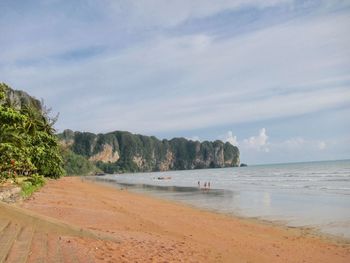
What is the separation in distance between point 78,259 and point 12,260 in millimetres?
1154

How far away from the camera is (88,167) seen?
146250 millimetres

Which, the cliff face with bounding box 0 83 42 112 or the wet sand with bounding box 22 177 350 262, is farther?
the cliff face with bounding box 0 83 42 112

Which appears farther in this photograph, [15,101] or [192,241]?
[15,101]

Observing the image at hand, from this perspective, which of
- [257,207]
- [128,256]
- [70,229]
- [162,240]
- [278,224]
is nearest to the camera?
[128,256]

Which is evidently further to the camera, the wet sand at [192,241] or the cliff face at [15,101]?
the cliff face at [15,101]

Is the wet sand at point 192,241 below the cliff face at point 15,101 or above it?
below

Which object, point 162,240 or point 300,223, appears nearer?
point 162,240

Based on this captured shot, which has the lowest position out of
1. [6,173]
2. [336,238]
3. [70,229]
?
[336,238]

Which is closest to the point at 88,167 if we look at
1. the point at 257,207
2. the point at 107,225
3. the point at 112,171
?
the point at 112,171

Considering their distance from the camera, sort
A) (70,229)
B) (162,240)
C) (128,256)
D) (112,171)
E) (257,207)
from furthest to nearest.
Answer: (112,171) → (257,207) → (162,240) → (70,229) → (128,256)

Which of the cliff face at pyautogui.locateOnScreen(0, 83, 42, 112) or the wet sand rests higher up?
the cliff face at pyautogui.locateOnScreen(0, 83, 42, 112)

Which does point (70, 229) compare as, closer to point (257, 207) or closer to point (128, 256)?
point (128, 256)

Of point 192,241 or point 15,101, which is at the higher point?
point 15,101

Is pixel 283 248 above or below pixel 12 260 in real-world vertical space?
below
